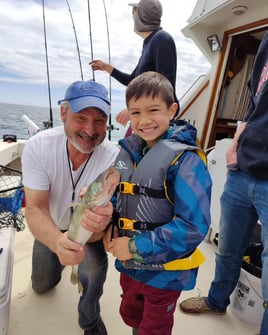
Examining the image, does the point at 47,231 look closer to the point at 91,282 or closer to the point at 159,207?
the point at 91,282

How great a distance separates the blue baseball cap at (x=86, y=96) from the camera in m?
1.47

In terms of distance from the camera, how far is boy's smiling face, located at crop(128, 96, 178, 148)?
1173 millimetres

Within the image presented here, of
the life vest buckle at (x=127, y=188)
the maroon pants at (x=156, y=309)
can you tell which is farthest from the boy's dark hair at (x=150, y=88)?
the maroon pants at (x=156, y=309)

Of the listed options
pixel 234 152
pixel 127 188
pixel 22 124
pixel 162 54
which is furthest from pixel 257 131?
pixel 22 124

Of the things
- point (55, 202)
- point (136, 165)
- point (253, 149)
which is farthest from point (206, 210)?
point (55, 202)

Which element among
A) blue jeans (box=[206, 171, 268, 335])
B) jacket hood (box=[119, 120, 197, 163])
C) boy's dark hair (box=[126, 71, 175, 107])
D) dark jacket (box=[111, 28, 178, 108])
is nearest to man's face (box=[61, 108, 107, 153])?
jacket hood (box=[119, 120, 197, 163])

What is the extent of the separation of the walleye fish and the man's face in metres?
0.56

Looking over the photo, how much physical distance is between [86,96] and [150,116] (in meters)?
0.50

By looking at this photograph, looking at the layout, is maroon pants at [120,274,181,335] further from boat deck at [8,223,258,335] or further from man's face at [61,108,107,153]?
man's face at [61,108,107,153]

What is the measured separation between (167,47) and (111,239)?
1478 millimetres

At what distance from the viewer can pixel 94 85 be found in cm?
160

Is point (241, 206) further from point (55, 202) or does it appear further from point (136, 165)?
point (55, 202)

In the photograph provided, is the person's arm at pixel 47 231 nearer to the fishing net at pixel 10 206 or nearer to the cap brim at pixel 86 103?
the fishing net at pixel 10 206

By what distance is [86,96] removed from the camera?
1.49 m
